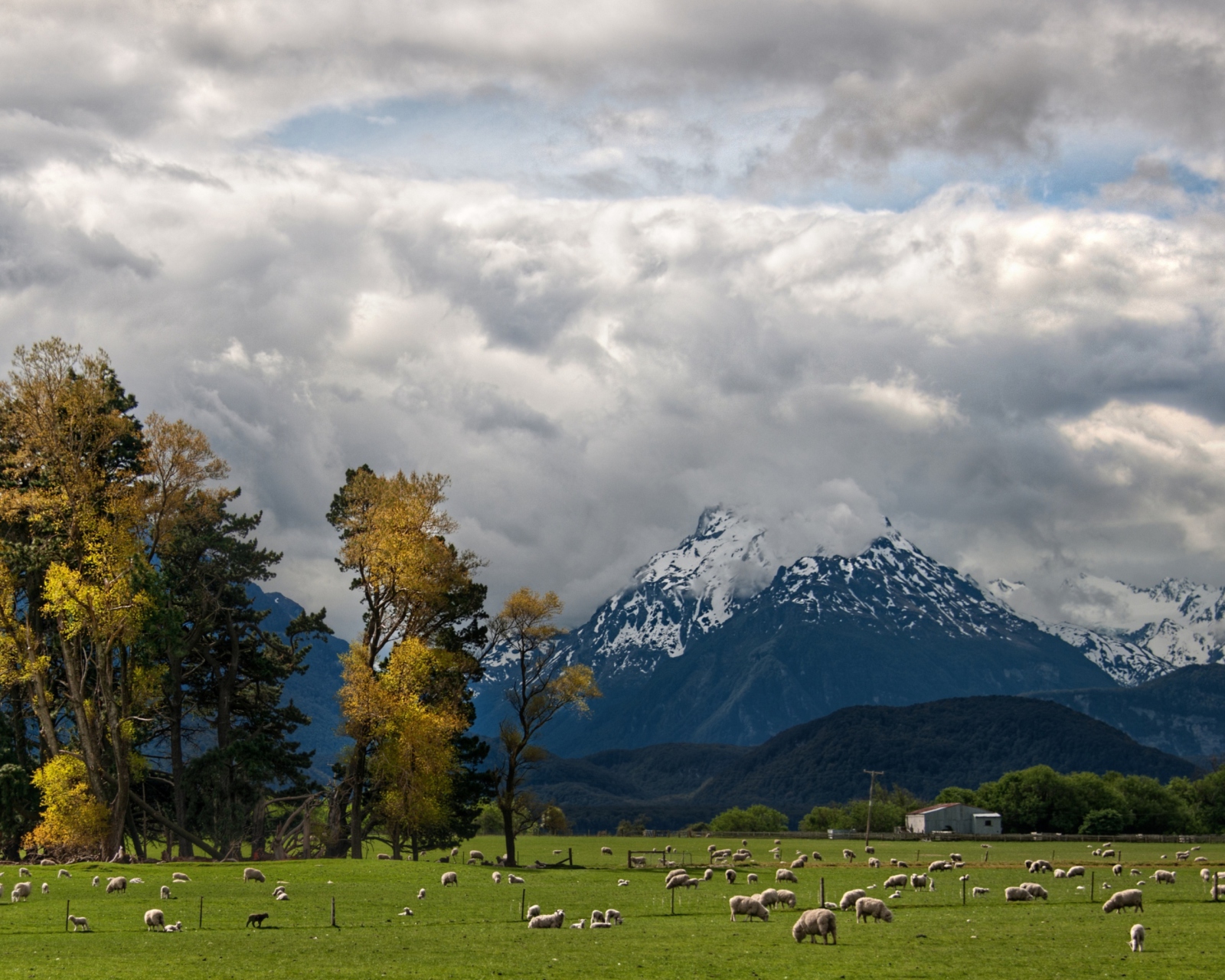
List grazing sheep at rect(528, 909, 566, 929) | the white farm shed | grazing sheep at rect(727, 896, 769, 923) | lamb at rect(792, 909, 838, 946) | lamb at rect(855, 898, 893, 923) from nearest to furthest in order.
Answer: lamb at rect(792, 909, 838, 946), grazing sheep at rect(528, 909, 566, 929), lamb at rect(855, 898, 893, 923), grazing sheep at rect(727, 896, 769, 923), the white farm shed

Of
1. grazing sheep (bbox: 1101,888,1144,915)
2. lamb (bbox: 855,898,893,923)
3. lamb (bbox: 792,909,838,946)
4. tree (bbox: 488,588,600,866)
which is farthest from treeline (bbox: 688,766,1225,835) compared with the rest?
lamb (bbox: 792,909,838,946)

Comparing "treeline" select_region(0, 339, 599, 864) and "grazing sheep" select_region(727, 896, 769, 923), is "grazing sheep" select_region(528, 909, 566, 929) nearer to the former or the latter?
"grazing sheep" select_region(727, 896, 769, 923)

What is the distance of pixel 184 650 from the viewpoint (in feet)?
245

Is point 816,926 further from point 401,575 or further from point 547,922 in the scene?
point 401,575

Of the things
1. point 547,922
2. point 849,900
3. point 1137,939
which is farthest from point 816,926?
point 849,900

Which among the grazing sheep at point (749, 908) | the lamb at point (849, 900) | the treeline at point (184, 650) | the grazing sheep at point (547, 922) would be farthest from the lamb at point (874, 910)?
the treeline at point (184, 650)

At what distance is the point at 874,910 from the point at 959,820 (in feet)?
526

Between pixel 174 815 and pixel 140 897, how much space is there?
108 feet

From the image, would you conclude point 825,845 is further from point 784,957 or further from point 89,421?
point 784,957

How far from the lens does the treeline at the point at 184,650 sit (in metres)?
71.2

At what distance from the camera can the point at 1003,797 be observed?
196 metres

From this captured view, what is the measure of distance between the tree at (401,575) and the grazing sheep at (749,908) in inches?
1366

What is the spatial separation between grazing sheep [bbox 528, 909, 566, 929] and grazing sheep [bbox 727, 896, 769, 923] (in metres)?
6.85

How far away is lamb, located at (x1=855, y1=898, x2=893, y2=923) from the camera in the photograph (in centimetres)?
4553
